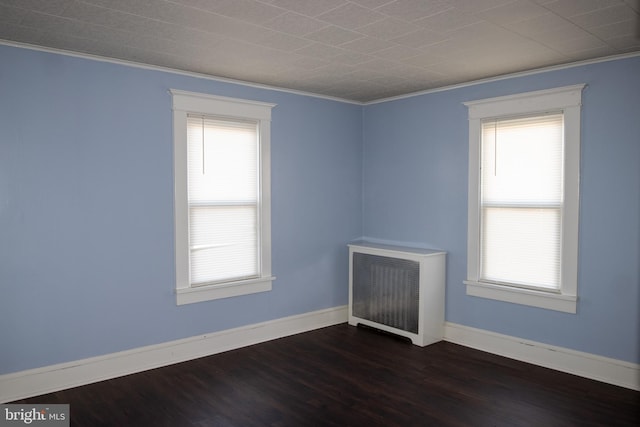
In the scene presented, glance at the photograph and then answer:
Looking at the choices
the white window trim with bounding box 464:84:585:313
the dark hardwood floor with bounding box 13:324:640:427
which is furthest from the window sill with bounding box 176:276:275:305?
the white window trim with bounding box 464:84:585:313

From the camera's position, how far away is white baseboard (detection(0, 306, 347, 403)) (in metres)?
3.39

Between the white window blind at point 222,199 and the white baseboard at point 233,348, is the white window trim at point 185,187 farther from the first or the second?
the white baseboard at point 233,348

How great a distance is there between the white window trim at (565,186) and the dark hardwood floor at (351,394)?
1.92 feet

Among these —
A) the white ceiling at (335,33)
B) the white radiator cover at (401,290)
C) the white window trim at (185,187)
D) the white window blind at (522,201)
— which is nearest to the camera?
the white ceiling at (335,33)

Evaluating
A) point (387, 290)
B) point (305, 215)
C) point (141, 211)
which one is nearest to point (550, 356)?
point (387, 290)

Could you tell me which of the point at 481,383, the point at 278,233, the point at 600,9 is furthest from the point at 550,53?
the point at 278,233

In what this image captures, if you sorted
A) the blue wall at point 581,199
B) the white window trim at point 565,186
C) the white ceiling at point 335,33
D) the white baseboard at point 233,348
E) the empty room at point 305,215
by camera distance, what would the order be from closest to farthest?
the white ceiling at point 335,33 < the empty room at point 305,215 < the white baseboard at point 233,348 < the blue wall at point 581,199 < the white window trim at point 565,186

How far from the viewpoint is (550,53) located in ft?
11.5

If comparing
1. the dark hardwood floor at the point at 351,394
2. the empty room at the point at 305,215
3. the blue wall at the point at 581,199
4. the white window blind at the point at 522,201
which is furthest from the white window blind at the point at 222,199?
the white window blind at the point at 522,201

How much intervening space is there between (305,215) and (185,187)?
1.41m

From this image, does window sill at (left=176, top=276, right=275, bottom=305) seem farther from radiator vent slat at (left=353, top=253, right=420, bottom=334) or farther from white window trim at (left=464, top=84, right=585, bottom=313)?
white window trim at (left=464, top=84, right=585, bottom=313)

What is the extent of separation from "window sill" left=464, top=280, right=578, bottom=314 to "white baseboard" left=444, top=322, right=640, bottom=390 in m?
0.34

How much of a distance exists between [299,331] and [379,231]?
1438 millimetres

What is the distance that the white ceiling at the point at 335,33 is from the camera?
263 centimetres
